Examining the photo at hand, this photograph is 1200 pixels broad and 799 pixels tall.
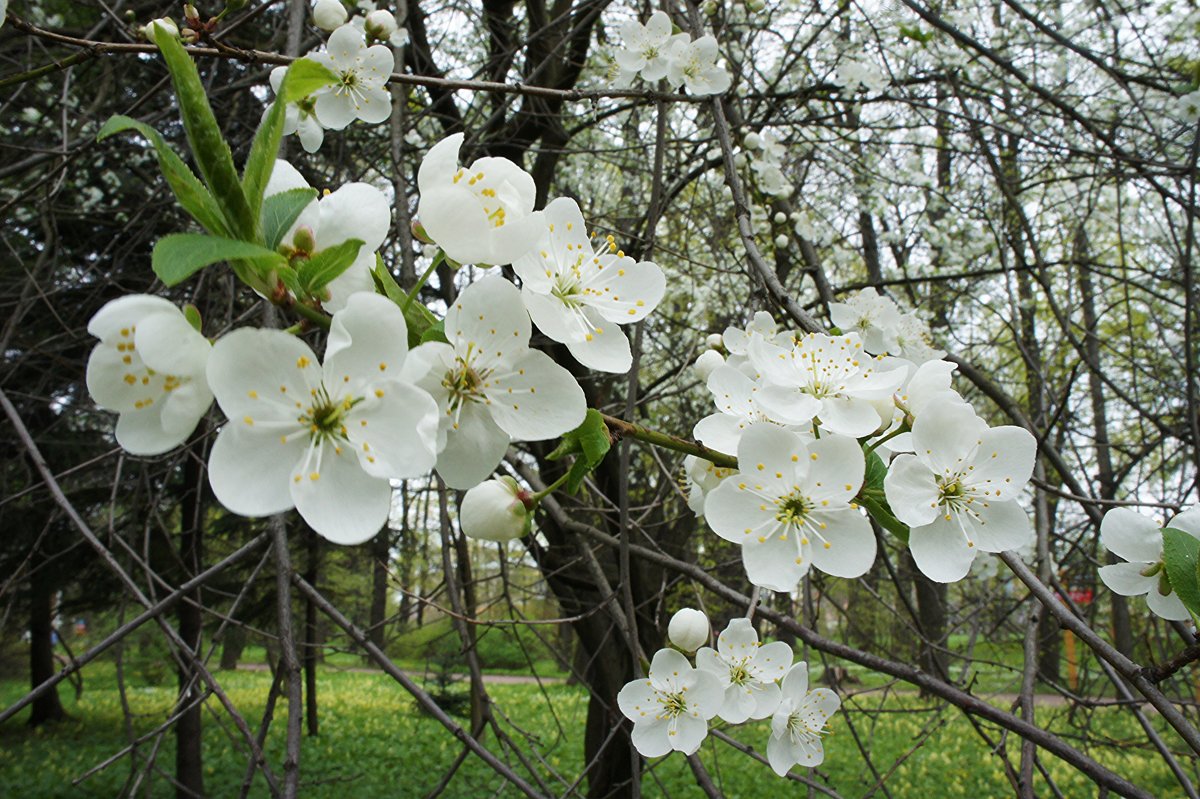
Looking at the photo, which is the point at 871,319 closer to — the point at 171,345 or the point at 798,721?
the point at 798,721

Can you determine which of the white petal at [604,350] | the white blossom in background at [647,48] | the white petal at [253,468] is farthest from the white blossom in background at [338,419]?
the white blossom in background at [647,48]

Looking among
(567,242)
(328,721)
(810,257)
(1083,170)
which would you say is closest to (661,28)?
(810,257)

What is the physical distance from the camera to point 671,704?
1353 mm

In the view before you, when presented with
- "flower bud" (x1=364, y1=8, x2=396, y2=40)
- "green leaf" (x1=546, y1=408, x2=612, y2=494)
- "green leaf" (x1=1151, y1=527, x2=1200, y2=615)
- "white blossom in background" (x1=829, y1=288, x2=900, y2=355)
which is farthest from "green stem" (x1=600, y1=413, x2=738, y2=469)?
"flower bud" (x1=364, y1=8, x2=396, y2=40)

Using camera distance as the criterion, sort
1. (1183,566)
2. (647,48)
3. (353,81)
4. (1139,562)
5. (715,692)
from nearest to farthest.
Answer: (1183,566)
(1139,562)
(715,692)
(353,81)
(647,48)

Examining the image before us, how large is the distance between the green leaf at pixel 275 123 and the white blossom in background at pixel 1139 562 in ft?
3.24

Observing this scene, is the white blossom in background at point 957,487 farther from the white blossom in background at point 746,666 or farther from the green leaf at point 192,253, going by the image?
the green leaf at point 192,253

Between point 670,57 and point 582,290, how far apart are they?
1.53m

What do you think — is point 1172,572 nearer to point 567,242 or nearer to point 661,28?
point 567,242

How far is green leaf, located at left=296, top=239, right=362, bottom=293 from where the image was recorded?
662mm

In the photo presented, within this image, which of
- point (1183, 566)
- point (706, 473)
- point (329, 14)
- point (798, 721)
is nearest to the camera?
point (1183, 566)

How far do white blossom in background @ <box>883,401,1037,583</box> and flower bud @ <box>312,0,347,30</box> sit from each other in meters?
1.64

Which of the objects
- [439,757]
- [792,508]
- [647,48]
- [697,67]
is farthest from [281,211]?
[439,757]

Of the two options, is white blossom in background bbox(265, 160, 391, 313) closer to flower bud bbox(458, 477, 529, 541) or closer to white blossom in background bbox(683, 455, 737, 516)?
flower bud bbox(458, 477, 529, 541)
